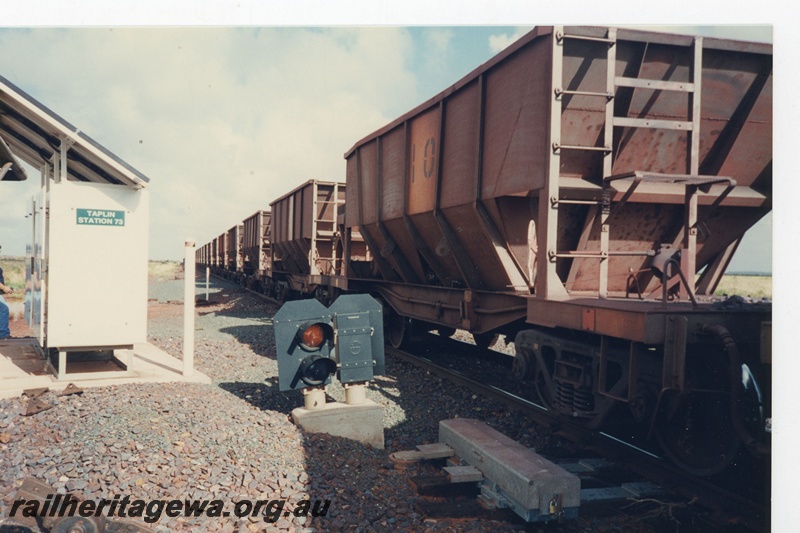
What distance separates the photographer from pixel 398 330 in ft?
31.4

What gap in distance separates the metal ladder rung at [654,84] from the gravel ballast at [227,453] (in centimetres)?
332

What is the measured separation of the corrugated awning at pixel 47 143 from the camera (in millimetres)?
5434

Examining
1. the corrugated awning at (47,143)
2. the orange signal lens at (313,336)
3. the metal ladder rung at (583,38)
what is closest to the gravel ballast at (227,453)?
the orange signal lens at (313,336)

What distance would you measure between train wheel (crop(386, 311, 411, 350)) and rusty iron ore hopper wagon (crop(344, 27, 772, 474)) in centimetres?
293

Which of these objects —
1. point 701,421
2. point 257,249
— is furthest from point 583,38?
point 257,249

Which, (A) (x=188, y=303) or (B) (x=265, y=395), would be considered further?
(A) (x=188, y=303)

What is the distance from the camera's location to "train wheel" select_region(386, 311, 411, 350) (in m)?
9.24

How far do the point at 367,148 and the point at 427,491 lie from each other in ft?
22.2

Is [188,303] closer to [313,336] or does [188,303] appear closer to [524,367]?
[313,336]

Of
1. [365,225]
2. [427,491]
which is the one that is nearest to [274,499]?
[427,491]

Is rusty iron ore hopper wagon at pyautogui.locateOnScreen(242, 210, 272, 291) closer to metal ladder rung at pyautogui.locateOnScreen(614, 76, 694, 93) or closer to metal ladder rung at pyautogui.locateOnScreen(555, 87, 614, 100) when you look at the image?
metal ladder rung at pyautogui.locateOnScreen(555, 87, 614, 100)

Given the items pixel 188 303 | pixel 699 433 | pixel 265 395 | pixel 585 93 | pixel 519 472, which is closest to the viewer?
pixel 519 472

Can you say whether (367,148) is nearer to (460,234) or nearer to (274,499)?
(460,234)

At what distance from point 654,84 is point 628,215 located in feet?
3.98
